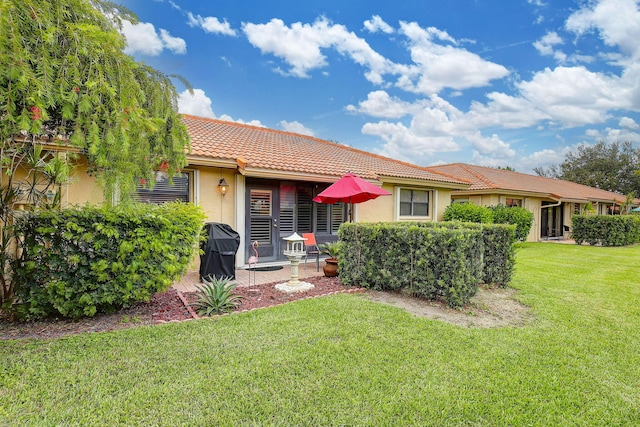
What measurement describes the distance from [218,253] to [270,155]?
13.9ft

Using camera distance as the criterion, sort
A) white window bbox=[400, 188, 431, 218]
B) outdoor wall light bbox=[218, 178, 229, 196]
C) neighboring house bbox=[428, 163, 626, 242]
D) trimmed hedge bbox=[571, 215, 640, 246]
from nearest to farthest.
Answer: outdoor wall light bbox=[218, 178, 229, 196] < white window bbox=[400, 188, 431, 218] < trimmed hedge bbox=[571, 215, 640, 246] < neighboring house bbox=[428, 163, 626, 242]

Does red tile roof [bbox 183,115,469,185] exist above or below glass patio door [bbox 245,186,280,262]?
above

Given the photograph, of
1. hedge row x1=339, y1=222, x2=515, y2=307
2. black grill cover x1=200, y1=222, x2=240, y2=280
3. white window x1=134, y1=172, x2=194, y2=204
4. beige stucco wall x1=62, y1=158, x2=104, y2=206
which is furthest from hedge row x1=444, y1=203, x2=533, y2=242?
beige stucco wall x1=62, y1=158, x2=104, y2=206

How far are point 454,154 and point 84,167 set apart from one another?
99.1 feet

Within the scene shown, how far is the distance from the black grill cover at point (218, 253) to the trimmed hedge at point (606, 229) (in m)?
19.7

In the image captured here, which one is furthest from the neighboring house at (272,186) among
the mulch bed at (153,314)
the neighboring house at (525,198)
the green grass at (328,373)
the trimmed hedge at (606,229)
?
the trimmed hedge at (606,229)

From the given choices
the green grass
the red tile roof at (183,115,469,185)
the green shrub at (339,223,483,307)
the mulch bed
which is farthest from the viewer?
the red tile roof at (183,115,469,185)

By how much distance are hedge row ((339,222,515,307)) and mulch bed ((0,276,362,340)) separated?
596 millimetres

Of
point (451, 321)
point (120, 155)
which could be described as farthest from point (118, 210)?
point (451, 321)

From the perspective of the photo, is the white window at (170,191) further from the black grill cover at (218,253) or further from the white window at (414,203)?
the white window at (414,203)

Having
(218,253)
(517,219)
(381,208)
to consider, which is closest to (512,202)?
(517,219)

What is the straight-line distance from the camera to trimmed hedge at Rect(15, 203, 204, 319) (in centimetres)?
401

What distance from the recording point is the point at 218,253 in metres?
6.74

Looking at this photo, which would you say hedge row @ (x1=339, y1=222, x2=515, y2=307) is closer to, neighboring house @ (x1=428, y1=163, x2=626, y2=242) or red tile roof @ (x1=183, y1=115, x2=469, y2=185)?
red tile roof @ (x1=183, y1=115, x2=469, y2=185)
